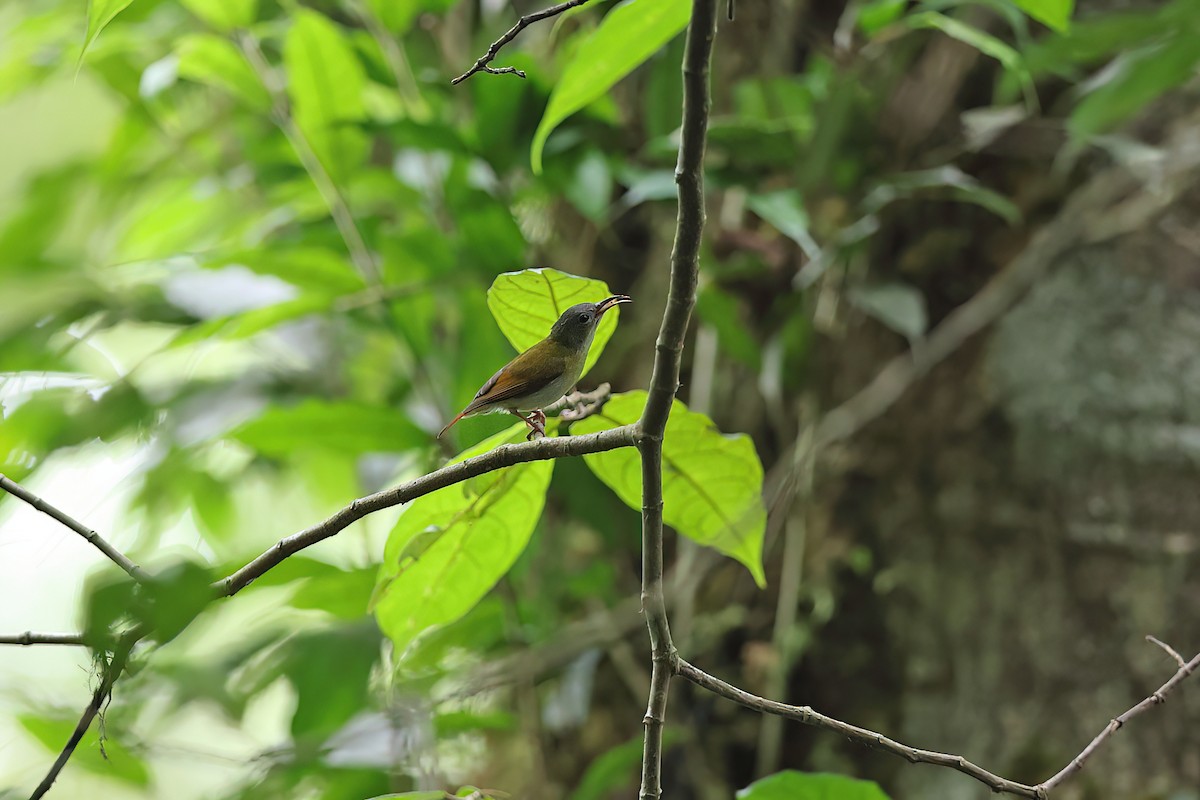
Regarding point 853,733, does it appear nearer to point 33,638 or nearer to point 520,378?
point 520,378

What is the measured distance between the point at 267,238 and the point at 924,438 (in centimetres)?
108

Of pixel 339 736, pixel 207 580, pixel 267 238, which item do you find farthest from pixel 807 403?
pixel 207 580

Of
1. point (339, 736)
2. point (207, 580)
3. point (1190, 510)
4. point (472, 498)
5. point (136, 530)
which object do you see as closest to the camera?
point (207, 580)

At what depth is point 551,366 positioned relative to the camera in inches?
22.0

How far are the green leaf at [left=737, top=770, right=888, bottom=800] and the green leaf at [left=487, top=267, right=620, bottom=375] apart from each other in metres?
0.33

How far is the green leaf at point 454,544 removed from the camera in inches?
23.3

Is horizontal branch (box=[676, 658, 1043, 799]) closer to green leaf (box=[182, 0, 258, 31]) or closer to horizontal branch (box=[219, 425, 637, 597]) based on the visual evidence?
horizontal branch (box=[219, 425, 637, 597])

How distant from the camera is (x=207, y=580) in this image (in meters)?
0.38

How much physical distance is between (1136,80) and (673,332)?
97 centimetres

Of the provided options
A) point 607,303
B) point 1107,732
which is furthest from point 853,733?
point 607,303

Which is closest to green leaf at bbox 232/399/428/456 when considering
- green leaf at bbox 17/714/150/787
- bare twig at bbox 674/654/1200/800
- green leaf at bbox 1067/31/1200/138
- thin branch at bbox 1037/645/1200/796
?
green leaf at bbox 17/714/150/787

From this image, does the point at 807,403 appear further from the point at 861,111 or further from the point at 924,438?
the point at 861,111

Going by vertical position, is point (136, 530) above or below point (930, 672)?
above

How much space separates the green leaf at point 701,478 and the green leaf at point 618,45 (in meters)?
0.23
